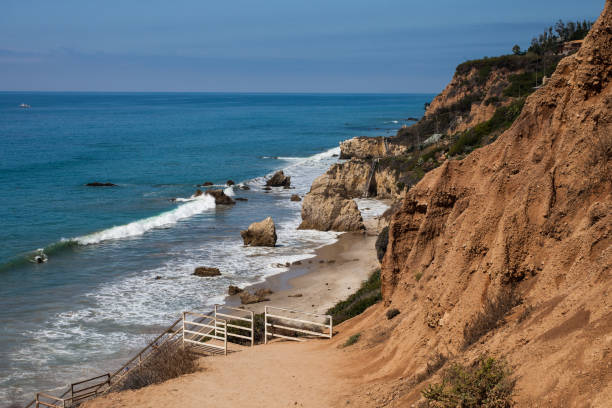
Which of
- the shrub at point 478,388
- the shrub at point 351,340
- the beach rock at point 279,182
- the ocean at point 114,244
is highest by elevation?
the shrub at point 478,388

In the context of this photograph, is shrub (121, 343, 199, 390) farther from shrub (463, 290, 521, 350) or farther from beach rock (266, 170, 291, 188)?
beach rock (266, 170, 291, 188)

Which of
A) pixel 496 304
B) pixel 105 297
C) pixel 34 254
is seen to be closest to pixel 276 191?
pixel 34 254

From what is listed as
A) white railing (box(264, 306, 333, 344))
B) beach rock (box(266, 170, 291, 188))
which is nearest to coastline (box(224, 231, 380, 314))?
white railing (box(264, 306, 333, 344))

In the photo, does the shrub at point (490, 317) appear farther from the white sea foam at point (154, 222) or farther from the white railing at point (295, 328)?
the white sea foam at point (154, 222)

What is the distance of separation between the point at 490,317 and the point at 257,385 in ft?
18.9

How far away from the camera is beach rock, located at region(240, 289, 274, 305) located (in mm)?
26656

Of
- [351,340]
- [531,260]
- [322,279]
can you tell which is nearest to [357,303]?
[351,340]

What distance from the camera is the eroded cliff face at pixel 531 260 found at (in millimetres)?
7559

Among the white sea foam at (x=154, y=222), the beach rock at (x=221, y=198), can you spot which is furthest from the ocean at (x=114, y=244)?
the beach rock at (x=221, y=198)

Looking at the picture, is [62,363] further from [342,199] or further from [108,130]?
[108,130]

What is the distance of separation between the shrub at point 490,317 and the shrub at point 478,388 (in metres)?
1.37

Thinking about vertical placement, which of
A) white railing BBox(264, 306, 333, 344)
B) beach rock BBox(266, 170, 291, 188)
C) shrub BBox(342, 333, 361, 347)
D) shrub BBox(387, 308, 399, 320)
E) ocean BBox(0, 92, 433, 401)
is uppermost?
shrub BBox(387, 308, 399, 320)

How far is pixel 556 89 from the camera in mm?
13383

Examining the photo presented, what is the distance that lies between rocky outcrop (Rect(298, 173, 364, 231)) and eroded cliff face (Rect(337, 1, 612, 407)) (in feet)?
84.2
